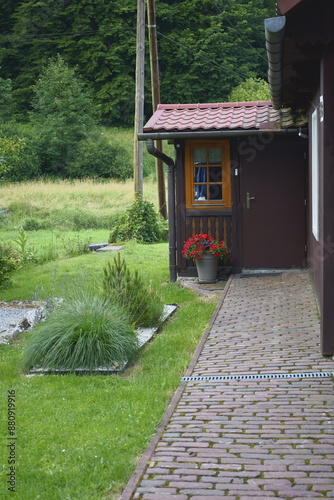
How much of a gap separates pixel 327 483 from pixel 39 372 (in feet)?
12.2

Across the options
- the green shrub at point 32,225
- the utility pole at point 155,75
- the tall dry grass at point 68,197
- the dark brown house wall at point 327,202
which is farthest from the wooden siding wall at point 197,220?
the tall dry grass at point 68,197

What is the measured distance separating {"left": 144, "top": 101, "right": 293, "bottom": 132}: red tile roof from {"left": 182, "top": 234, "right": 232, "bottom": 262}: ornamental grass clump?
1860 millimetres

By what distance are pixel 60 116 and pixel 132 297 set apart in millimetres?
39473

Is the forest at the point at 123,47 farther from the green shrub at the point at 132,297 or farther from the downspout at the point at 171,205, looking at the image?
the green shrub at the point at 132,297

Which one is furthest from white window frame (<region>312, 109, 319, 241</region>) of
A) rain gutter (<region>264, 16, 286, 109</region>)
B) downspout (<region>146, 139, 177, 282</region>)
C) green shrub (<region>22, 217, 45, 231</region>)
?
green shrub (<region>22, 217, 45, 231</region>)

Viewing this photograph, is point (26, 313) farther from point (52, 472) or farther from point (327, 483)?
point (327, 483)

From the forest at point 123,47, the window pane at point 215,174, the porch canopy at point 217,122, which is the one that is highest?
the forest at point 123,47

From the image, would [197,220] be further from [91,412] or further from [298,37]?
[91,412]

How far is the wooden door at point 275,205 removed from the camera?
39.5ft

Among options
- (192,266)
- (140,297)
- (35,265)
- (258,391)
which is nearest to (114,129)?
(35,265)

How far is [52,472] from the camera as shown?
4.56 metres

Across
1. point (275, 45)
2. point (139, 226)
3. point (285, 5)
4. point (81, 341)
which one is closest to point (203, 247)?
point (81, 341)

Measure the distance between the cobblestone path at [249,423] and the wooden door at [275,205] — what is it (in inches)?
148

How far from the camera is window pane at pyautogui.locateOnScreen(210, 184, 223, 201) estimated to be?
40.5 ft
